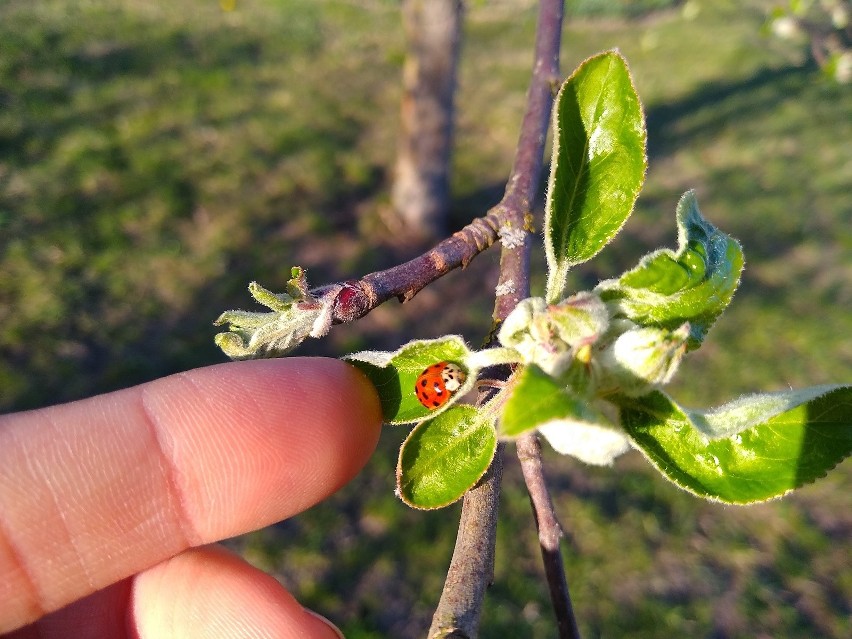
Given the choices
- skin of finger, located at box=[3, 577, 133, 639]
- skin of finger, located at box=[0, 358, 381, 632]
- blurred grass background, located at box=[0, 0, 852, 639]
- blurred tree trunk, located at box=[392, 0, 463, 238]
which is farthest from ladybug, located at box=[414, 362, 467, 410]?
blurred tree trunk, located at box=[392, 0, 463, 238]

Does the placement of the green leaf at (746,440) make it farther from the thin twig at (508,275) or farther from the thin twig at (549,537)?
the thin twig at (508,275)

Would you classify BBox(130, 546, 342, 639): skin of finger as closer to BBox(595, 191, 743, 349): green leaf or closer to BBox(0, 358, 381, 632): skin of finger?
BBox(0, 358, 381, 632): skin of finger

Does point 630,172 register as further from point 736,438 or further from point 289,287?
point 289,287

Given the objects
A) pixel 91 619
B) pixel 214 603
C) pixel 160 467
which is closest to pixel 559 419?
pixel 160 467

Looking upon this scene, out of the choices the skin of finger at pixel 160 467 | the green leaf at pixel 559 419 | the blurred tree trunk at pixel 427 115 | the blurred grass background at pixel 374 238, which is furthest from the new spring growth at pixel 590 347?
the blurred tree trunk at pixel 427 115

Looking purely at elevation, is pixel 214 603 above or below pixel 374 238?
above

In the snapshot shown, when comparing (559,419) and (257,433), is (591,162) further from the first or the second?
(257,433)
